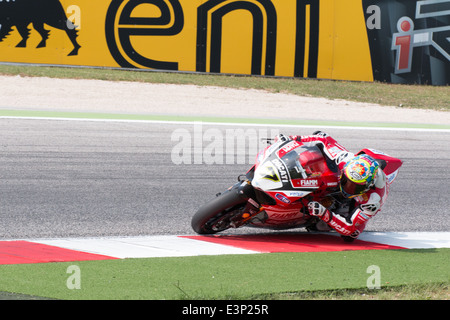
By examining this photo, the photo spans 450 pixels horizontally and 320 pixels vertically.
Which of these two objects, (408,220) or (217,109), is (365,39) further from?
(408,220)

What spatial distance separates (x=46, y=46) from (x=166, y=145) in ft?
25.1

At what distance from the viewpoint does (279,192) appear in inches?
231

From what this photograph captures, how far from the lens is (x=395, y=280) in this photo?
524cm

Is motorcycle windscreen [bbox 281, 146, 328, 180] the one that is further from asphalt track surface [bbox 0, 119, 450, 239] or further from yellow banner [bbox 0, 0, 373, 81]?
yellow banner [bbox 0, 0, 373, 81]

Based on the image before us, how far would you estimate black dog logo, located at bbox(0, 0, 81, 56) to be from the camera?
16.1 m

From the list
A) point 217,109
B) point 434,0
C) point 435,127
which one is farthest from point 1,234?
point 434,0

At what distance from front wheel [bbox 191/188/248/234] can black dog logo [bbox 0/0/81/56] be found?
11.3 m

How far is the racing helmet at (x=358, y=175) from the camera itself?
584cm
